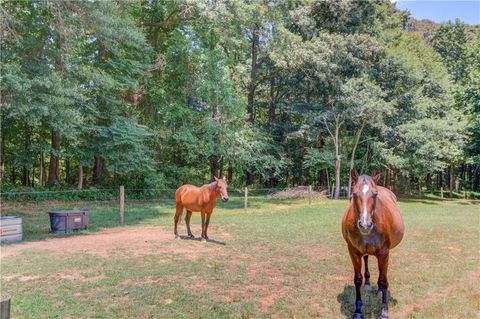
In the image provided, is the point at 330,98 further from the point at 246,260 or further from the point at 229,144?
the point at 246,260

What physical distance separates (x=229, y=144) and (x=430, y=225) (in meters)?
12.3

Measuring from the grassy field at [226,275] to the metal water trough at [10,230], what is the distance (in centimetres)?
34

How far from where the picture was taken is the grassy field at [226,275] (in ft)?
16.2

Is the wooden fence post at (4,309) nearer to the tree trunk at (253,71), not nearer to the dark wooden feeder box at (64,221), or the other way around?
the dark wooden feeder box at (64,221)

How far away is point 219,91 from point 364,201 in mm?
17111

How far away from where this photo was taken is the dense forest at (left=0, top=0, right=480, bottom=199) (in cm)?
1409

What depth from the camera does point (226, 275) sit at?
21.2 feet

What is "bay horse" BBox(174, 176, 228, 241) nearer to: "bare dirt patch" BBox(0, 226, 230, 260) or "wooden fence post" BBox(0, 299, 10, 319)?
"bare dirt patch" BBox(0, 226, 230, 260)

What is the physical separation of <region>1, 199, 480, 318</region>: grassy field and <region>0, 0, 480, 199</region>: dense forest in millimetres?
5479

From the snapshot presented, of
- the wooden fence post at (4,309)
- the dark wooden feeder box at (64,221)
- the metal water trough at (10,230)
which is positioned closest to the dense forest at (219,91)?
the dark wooden feeder box at (64,221)

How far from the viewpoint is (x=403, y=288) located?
5820mm

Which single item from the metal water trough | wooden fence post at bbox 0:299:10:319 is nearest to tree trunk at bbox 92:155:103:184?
the metal water trough

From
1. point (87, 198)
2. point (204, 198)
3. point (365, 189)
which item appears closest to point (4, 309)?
point (365, 189)

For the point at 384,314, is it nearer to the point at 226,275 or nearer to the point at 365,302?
the point at 365,302
